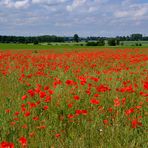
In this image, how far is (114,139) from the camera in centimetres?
395

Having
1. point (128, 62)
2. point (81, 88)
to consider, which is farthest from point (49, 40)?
point (81, 88)

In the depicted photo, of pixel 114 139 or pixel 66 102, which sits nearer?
pixel 114 139

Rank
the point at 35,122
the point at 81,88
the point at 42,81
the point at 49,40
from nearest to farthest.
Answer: the point at 35,122 → the point at 81,88 → the point at 42,81 → the point at 49,40

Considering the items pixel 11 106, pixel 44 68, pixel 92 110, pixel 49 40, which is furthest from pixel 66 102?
pixel 49 40

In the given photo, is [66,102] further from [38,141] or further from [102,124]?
[38,141]

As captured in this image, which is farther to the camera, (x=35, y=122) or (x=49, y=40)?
(x=49, y=40)

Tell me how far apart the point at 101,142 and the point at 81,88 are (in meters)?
2.12

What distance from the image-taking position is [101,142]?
387cm

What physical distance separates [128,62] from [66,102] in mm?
7229

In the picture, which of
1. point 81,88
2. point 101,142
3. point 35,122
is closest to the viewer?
point 101,142

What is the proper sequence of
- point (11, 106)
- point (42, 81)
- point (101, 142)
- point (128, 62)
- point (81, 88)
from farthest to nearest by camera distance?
point (128, 62), point (42, 81), point (81, 88), point (11, 106), point (101, 142)

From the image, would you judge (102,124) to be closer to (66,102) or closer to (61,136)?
(61,136)

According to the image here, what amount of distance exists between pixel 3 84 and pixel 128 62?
542cm

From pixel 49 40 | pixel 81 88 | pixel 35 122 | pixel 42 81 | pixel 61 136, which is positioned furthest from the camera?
pixel 49 40
